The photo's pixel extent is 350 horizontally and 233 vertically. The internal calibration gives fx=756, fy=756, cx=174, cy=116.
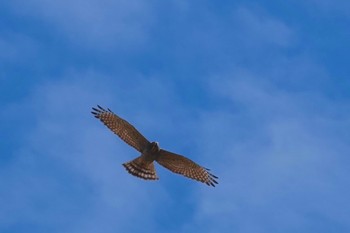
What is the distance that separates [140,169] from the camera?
24141mm

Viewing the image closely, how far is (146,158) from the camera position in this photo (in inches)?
944

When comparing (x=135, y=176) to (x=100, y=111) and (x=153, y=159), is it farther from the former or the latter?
(x=100, y=111)

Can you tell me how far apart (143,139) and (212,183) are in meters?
2.73

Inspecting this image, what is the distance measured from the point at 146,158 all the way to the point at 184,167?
49.6 inches

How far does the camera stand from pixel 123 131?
78.4 ft

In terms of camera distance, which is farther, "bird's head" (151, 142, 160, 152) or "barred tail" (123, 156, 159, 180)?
"barred tail" (123, 156, 159, 180)

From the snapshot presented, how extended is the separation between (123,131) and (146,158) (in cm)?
113

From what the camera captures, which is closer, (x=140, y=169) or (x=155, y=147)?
(x=155, y=147)

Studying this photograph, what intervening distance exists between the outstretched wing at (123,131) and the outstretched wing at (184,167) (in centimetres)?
69

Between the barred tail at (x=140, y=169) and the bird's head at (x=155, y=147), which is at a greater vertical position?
the bird's head at (x=155, y=147)

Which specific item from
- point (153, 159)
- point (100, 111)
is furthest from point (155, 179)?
point (100, 111)

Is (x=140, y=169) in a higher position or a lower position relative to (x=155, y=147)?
lower

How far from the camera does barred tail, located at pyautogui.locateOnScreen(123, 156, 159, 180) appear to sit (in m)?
24.1

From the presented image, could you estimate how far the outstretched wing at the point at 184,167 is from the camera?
23.8 metres
